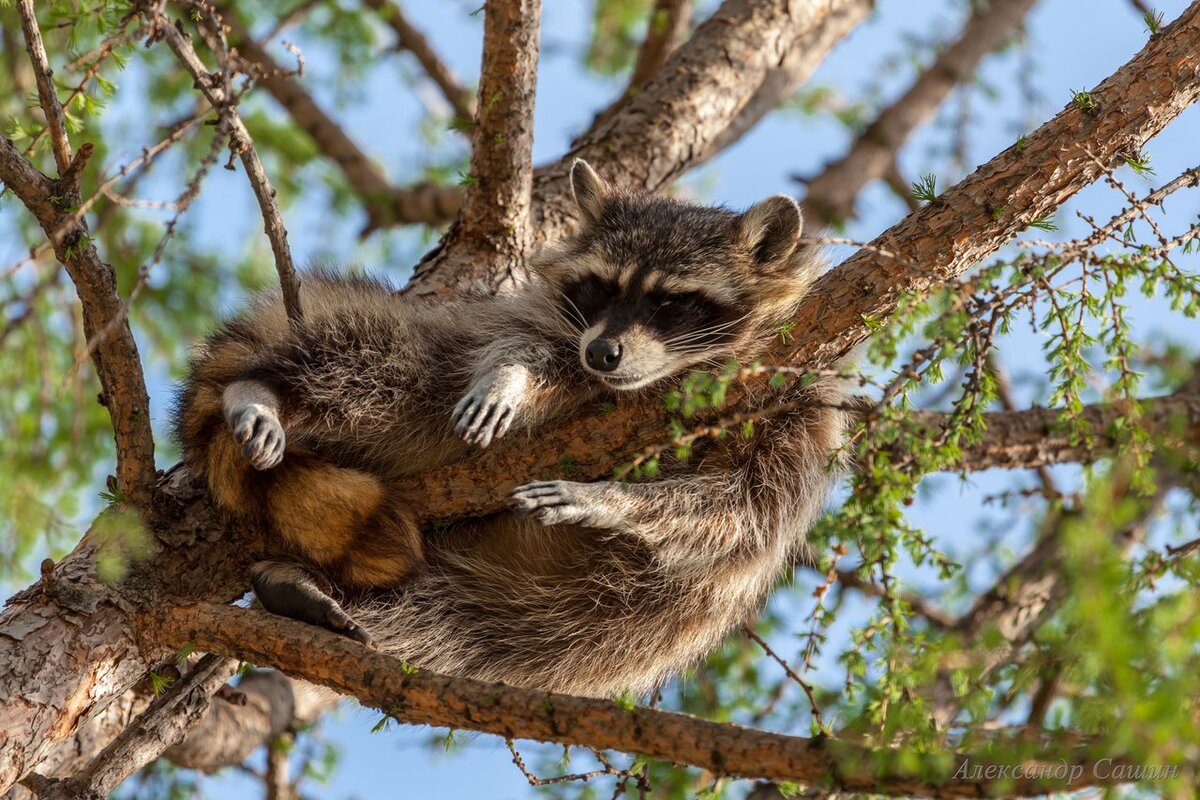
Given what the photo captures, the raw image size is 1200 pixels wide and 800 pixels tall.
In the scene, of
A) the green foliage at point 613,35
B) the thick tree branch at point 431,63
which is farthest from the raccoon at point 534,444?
the green foliage at point 613,35

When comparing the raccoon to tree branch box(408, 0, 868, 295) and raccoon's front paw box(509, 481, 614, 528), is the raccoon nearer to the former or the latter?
raccoon's front paw box(509, 481, 614, 528)

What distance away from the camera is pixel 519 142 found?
10.1ft

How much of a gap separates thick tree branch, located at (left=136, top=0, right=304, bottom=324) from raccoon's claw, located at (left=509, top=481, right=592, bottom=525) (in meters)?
0.76

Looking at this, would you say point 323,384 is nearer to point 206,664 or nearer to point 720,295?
point 206,664

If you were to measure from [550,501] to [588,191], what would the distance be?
118 cm

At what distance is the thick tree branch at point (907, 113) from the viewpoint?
15.6 ft

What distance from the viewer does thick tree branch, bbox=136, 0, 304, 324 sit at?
6.31 feet

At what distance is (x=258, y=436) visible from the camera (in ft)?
7.61

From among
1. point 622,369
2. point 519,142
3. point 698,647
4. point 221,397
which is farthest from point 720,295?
point 221,397

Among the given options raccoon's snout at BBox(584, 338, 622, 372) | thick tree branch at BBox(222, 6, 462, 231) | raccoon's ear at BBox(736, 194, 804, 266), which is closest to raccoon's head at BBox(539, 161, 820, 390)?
raccoon's ear at BBox(736, 194, 804, 266)

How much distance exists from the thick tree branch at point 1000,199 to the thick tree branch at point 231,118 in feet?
3.17

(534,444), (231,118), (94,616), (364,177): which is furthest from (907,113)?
(94,616)

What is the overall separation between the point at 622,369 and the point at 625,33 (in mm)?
3777

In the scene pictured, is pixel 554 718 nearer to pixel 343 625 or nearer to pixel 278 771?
pixel 343 625
